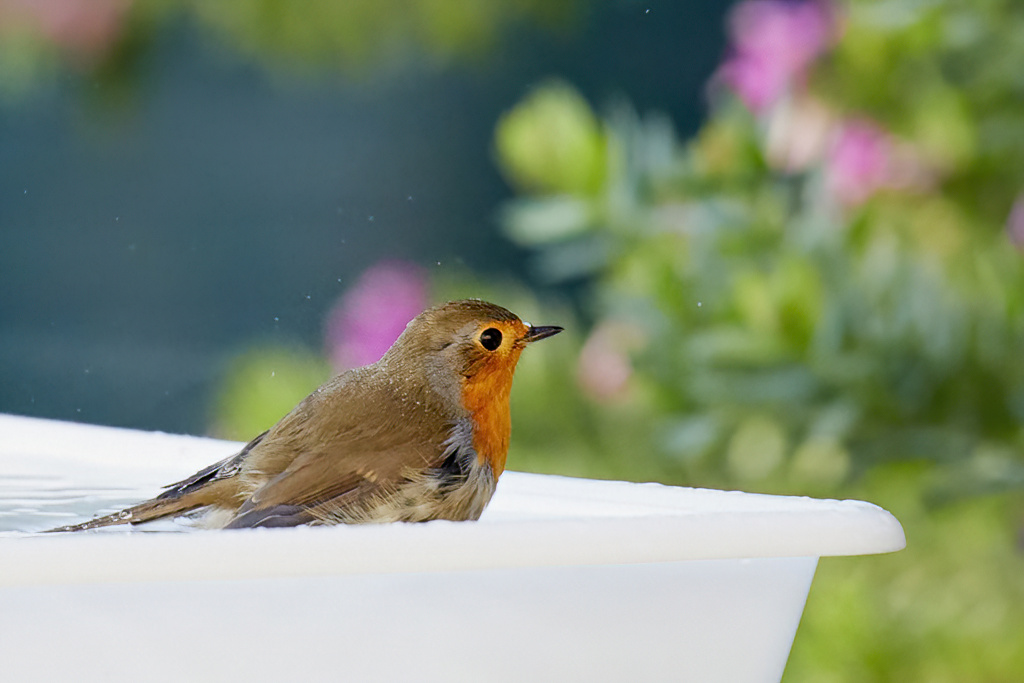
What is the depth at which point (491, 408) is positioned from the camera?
738 millimetres

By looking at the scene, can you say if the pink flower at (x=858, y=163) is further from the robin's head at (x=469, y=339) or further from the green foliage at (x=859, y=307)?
the robin's head at (x=469, y=339)

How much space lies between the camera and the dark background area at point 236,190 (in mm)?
2627

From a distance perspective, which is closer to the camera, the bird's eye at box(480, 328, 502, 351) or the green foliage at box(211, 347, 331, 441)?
the bird's eye at box(480, 328, 502, 351)

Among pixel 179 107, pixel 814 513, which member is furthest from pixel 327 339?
pixel 814 513

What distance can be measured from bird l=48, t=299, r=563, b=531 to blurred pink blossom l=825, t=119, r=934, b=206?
87 centimetres

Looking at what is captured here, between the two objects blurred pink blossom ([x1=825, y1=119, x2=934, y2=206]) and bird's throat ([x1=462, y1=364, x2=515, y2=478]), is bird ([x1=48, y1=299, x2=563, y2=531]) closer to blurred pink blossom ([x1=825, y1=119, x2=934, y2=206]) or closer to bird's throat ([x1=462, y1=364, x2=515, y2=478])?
bird's throat ([x1=462, y1=364, x2=515, y2=478])

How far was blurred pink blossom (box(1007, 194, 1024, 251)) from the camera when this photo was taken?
141cm

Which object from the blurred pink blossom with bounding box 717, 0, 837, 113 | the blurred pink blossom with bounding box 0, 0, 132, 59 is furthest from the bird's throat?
the blurred pink blossom with bounding box 0, 0, 132, 59

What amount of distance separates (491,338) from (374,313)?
152cm

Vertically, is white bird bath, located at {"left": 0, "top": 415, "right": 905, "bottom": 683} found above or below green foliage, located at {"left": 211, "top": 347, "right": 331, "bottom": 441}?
below

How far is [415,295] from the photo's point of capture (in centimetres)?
227

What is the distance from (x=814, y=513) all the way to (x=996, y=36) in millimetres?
1074

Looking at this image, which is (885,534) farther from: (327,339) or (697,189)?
(327,339)

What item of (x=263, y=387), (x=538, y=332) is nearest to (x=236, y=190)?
(x=263, y=387)
